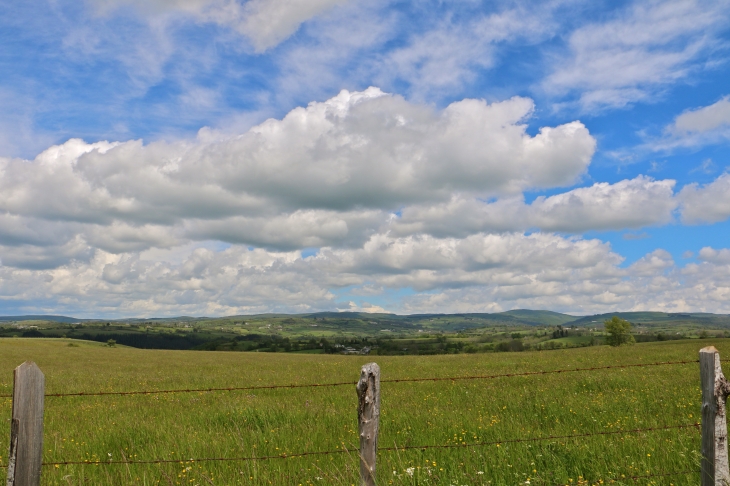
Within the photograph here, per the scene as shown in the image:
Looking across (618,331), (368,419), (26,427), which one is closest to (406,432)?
(368,419)

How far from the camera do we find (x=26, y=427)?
5.53 meters

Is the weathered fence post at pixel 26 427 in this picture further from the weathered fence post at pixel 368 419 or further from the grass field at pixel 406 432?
the weathered fence post at pixel 368 419

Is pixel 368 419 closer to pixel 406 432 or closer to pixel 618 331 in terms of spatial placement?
pixel 406 432

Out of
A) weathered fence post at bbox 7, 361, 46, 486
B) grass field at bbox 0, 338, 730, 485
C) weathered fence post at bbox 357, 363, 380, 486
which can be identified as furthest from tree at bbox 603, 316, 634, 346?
weathered fence post at bbox 7, 361, 46, 486

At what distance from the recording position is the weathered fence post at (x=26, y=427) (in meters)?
5.46

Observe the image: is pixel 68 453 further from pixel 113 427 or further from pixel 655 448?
pixel 655 448

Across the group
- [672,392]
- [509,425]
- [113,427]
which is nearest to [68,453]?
[113,427]

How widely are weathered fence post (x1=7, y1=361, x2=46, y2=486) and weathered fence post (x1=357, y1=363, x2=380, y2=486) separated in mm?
3524

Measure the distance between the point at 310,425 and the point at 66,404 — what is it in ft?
32.8

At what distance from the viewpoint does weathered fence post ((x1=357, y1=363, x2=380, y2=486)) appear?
5.88 metres

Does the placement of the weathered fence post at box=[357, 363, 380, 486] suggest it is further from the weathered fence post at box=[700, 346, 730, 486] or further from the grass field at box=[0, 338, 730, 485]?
the weathered fence post at box=[700, 346, 730, 486]

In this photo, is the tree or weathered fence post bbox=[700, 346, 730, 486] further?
the tree

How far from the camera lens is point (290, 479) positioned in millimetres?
7500

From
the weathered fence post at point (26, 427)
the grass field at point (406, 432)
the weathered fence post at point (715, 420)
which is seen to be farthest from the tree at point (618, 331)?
the weathered fence post at point (26, 427)
